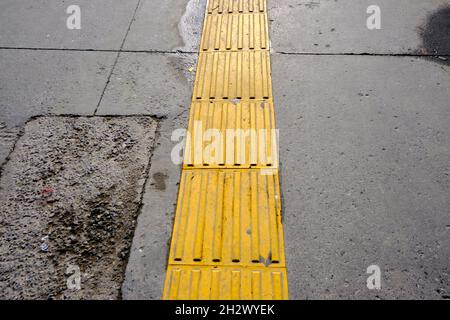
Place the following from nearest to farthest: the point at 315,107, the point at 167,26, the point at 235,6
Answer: the point at 315,107, the point at 167,26, the point at 235,6

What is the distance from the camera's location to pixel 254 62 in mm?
3562

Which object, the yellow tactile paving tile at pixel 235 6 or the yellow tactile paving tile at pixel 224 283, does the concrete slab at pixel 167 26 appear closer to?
the yellow tactile paving tile at pixel 235 6

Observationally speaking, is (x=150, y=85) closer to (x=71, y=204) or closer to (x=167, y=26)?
(x=167, y=26)

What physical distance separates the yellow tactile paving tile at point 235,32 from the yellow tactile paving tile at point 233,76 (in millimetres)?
131

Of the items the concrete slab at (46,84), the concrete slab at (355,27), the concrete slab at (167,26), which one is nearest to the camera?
the concrete slab at (46,84)

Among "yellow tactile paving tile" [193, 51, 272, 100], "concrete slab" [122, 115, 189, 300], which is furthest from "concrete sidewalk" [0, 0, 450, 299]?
"yellow tactile paving tile" [193, 51, 272, 100]

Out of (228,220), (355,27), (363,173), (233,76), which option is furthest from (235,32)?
(228,220)

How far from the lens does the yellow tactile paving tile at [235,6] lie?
4.23 m

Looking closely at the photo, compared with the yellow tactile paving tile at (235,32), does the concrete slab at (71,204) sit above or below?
below

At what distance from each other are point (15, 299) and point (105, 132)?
1.43m

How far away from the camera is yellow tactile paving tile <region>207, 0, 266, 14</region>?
13.9ft

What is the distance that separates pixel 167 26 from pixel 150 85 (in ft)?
3.62

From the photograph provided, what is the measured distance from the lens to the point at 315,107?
310 centimetres

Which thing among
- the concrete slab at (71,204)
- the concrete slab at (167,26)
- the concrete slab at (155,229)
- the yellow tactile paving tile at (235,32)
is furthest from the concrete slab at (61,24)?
the concrete slab at (155,229)
